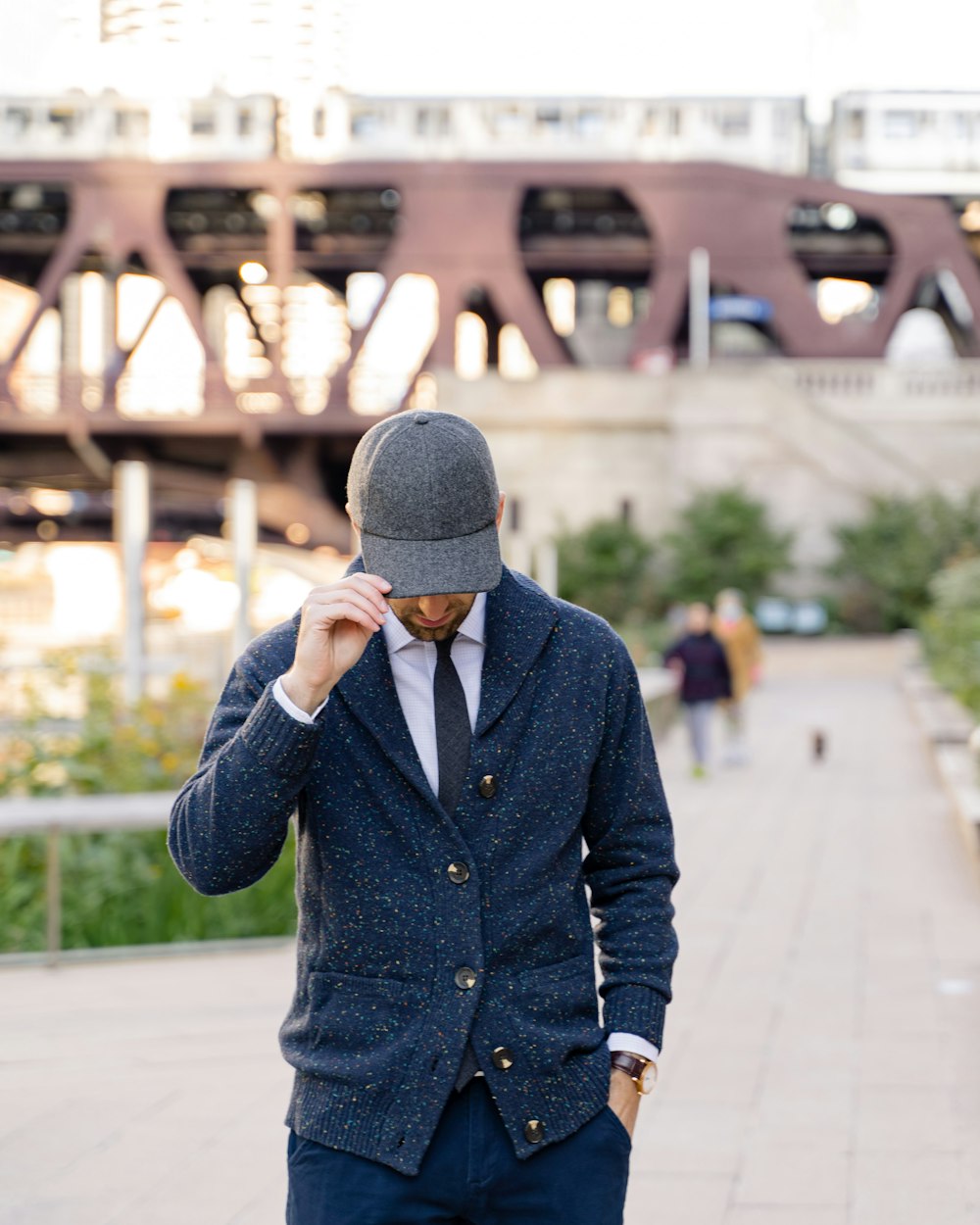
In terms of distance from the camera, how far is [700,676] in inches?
635

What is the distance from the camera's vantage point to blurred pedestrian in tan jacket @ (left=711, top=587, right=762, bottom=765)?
17031mm

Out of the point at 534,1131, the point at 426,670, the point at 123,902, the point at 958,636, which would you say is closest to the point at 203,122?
the point at 958,636

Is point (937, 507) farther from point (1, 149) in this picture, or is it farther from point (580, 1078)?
point (580, 1078)

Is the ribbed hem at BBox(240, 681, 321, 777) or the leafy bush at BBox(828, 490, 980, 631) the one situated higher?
the ribbed hem at BBox(240, 681, 321, 777)

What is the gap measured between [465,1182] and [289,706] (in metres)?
0.66

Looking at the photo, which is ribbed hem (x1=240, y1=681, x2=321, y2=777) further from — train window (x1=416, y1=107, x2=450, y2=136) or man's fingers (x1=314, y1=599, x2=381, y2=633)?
train window (x1=416, y1=107, x2=450, y2=136)

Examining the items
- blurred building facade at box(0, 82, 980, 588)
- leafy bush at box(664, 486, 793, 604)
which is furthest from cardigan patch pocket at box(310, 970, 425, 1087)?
blurred building facade at box(0, 82, 980, 588)

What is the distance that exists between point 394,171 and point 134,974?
146ft

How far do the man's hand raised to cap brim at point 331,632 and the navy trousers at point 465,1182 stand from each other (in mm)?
571

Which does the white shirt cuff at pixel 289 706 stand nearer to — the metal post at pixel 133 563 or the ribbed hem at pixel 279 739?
the ribbed hem at pixel 279 739

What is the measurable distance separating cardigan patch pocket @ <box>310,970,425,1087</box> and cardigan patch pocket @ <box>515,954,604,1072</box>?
5.7 inches

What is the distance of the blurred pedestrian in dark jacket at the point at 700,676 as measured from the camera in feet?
52.9

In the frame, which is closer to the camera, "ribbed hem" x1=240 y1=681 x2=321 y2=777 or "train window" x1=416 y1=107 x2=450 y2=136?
"ribbed hem" x1=240 y1=681 x2=321 y2=777

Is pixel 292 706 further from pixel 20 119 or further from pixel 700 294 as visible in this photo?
pixel 20 119
